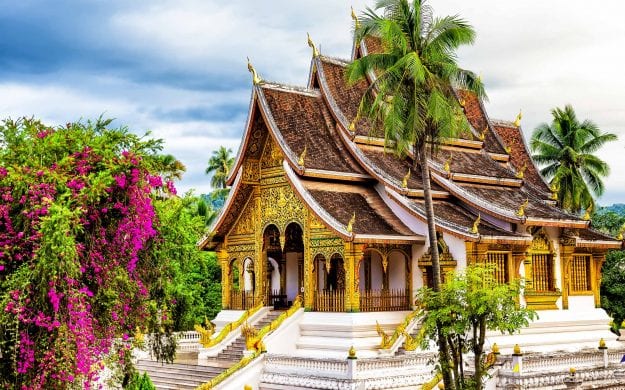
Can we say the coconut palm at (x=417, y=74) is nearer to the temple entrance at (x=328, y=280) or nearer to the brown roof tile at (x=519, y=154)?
the temple entrance at (x=328, y=280)

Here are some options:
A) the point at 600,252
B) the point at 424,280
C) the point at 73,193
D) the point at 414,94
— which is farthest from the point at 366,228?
the point at 73,193

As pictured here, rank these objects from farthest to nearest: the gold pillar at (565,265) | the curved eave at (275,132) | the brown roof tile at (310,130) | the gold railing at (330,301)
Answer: the gold pillar at (565,265) < the brown roof tile at (310,130) < the curved eave at (275,132) < the gold railing at (330,301)

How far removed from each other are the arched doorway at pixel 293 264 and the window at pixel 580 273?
7.49 m

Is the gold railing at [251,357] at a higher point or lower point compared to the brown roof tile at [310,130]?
lower

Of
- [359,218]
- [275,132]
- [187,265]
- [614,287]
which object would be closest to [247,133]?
[275,132]

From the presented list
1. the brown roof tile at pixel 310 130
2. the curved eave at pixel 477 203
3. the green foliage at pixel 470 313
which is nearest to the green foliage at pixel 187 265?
the brown roof tile at pixel 310 130

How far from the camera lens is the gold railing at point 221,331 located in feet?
73.2

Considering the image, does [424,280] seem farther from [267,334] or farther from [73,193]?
[73,193]

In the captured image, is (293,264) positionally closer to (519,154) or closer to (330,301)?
(330,301)

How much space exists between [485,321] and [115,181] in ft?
22.2

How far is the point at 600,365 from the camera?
2005 centimetres

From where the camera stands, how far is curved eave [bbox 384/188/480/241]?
66.4ft

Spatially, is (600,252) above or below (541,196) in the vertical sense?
below

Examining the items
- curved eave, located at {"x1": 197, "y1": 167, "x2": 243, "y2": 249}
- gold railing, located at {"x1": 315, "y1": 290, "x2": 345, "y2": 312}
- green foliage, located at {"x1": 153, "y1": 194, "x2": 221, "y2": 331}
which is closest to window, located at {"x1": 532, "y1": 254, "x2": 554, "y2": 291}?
gold railing, located at {"x1": 315, "y1": 290, "x2": 345, "y2": 312}
